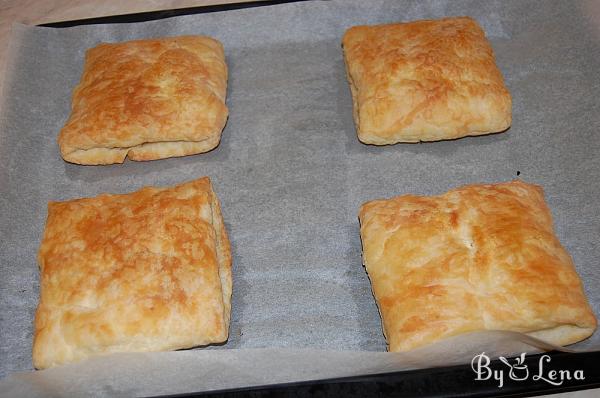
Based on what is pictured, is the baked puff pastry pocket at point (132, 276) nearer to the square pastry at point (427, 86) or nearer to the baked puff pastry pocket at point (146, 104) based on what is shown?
the baked puff pastry pocket at point (146, 104)

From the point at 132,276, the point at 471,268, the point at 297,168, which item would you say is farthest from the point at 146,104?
the point at 471,268

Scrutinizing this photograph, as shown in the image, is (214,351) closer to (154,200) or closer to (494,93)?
(154,200)

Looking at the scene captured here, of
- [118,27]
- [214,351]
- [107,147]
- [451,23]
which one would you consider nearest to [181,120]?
[107,147]

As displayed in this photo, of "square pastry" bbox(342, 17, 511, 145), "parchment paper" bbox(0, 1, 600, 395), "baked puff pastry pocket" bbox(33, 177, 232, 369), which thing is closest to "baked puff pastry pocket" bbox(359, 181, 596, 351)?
"parchment paper" bbox(0, 1, 600, 395)

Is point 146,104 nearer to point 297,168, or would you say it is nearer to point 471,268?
point 297,168

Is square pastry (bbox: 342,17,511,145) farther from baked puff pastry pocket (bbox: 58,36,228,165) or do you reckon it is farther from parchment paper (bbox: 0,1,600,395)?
baked puff pastry pocket (bbox: 58,36,228,165)

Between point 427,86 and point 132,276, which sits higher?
point 427,86

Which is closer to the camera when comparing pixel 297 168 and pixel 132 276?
pixel 132 276
